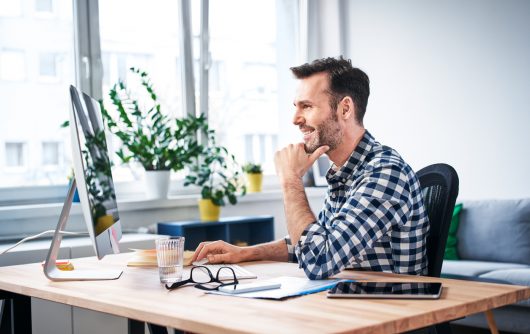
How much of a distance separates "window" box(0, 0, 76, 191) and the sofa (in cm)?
237

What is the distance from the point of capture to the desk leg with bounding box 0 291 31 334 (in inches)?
84.0

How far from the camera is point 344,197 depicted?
2227 millimetres

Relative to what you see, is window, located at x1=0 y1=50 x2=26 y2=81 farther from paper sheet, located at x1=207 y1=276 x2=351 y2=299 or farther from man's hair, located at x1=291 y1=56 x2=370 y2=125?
paper sheet, located at x1=207 y1=276 x2=351 y2=299

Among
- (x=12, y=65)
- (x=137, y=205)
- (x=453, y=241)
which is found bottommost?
(x=453, y=241)

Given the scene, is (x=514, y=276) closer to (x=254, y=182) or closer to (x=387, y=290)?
(x=254, y=182)

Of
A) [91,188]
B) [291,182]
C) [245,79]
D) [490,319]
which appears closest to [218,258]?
[291,182]

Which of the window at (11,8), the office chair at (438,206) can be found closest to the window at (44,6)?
the window at (11,8)

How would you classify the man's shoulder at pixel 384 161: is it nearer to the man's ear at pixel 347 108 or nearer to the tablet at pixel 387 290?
the man's ear at pixel 347 108

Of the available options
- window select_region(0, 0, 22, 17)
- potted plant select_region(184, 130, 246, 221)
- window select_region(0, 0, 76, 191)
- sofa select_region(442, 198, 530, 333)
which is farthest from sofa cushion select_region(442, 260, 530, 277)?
window select_region(0, 0, 22, 17)

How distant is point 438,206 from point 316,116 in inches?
19.3

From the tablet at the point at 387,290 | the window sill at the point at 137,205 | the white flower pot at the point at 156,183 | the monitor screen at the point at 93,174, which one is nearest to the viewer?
the tablet at the point at 387,290

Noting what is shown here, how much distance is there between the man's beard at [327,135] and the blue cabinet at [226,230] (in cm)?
208

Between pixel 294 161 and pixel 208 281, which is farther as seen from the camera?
pixel 294 161

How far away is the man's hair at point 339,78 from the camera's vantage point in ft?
7.67
